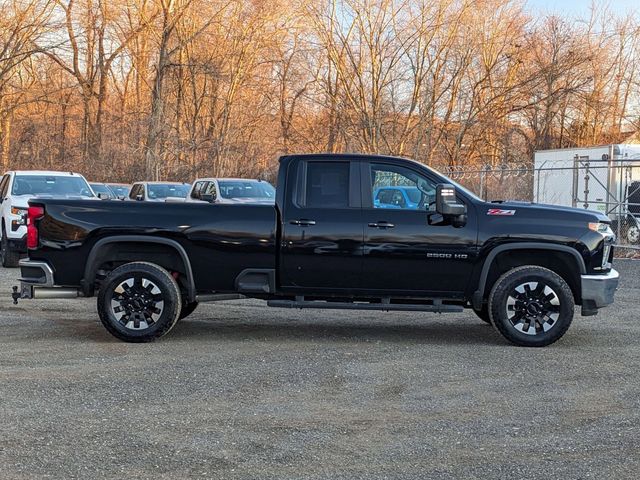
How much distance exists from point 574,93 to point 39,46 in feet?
81.3

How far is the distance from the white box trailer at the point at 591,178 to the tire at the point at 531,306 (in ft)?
40.4

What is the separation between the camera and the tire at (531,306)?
8.65 metres

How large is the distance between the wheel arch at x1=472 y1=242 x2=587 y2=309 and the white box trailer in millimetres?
11943

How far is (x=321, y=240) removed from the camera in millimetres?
8727

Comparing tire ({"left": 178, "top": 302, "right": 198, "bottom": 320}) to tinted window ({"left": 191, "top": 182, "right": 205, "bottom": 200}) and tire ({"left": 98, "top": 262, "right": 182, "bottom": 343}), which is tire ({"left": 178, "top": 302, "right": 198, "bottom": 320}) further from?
tinted window ({"left": 191, "top": 182, "right": 205, "bottom": 200})

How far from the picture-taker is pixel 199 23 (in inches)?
1564

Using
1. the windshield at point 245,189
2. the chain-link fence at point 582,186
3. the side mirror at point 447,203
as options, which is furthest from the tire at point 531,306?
the windshield at point 245,189

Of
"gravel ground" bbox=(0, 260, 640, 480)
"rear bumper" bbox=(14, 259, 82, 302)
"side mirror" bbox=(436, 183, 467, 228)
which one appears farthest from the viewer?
"rear bumper" bbox=(14, 259, 82, 302)

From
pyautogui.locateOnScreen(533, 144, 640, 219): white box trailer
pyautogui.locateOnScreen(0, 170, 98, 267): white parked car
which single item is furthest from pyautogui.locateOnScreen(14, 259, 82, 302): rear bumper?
pyautogui.locateOnScreen(533, 144, 640, 219): white box trailer

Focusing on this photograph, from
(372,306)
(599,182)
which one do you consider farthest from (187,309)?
(599,182)

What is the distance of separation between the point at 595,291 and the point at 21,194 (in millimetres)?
12170

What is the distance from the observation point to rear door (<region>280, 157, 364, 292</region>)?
873 centimetres

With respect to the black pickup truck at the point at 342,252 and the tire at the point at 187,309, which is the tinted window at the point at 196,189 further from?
the black pickup truck at the point at 342,252

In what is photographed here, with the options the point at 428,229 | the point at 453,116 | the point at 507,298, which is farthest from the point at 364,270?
the point at 453,116
